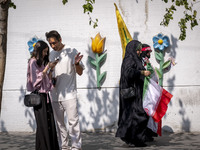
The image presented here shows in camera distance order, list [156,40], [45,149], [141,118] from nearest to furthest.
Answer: [45,149]
[141,118]
[156,40]

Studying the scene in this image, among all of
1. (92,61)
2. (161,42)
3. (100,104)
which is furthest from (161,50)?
(100,104)

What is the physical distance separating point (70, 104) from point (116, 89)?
120 inches

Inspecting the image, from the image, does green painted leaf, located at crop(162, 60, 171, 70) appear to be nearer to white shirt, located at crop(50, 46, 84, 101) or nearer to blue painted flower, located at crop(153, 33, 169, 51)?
blue painted flower, located at crop(153, 33, 169, 51)

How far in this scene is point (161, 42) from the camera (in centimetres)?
916

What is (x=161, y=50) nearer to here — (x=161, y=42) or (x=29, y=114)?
(x=161, y=42)

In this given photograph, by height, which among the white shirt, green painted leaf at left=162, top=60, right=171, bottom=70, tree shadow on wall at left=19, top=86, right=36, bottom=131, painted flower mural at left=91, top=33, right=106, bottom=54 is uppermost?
painted flower mural at left=91, top=33, right=106, bottom=54

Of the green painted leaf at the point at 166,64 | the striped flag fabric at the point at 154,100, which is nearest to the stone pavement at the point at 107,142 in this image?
the striped flag fabric at the point at 154,100

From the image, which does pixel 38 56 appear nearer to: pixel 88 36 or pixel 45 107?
pixel 45 107

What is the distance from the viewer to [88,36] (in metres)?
9.55

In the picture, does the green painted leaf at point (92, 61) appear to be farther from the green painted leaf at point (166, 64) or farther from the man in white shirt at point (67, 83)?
the man in white shirt at point (67, 83)

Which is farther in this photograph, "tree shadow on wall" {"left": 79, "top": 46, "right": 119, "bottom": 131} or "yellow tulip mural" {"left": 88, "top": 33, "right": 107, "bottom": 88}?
"tree shadow on wall" {"left": 79, "top": 46, "right": 119, "bottom": 131}

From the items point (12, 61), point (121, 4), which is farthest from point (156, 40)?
point (12, 61)

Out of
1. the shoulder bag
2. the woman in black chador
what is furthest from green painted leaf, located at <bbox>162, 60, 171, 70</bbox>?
the shoulder bag

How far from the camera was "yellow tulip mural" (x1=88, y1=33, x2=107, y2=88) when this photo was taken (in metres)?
9.35
